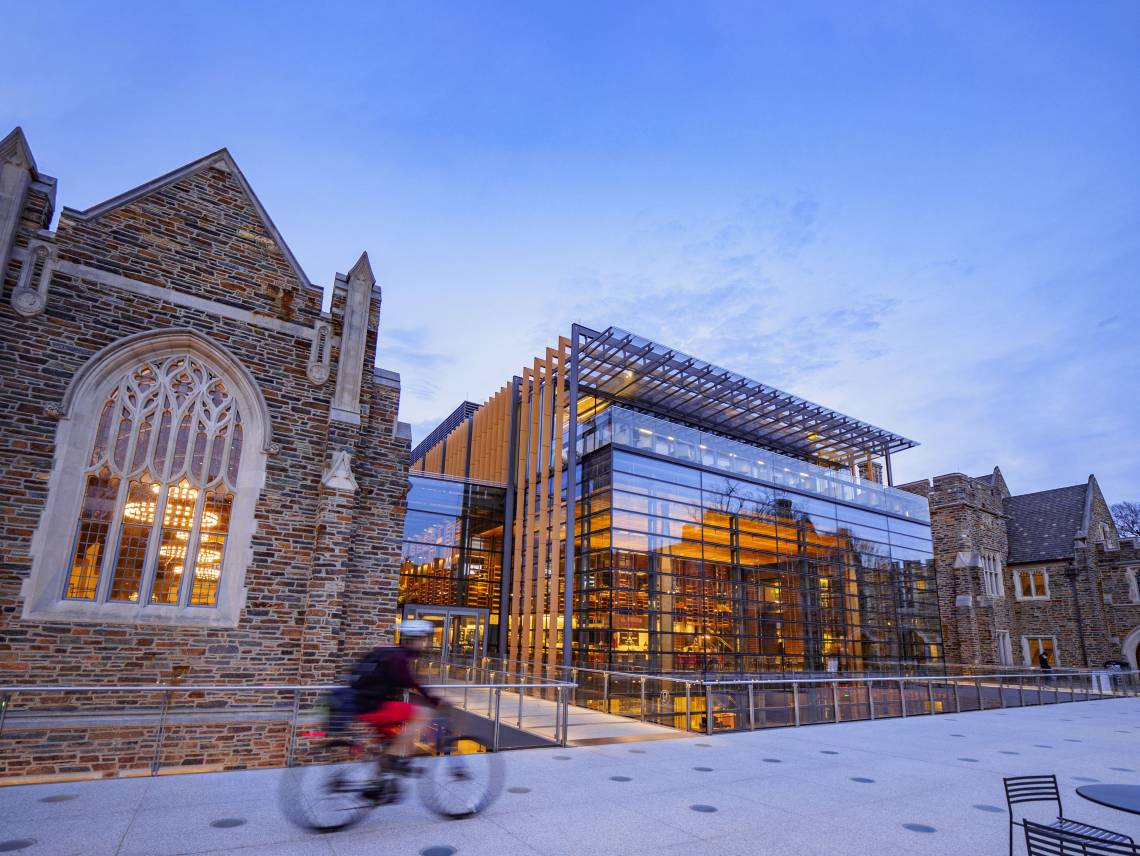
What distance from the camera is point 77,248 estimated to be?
33.4 ft

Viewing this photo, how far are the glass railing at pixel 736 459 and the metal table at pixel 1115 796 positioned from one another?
17750 mm

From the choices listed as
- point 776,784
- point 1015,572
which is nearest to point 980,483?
point 1015,572

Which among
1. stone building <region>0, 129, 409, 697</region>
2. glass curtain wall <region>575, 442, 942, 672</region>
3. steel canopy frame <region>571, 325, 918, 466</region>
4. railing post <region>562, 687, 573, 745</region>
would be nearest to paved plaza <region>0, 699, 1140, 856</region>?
railing post <region>562, 687, 573, 745</region>

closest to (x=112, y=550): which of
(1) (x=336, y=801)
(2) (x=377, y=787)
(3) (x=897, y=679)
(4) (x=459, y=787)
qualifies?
(1) (x=336, y=801)

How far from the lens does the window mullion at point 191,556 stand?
33.0 feet

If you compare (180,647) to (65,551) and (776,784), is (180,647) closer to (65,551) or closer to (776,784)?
(65,551)

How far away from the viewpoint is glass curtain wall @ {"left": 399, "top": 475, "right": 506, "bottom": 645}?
25.0 metres

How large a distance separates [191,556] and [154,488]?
1226mm

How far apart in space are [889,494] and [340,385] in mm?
28184

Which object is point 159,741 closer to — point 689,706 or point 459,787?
point 459,787

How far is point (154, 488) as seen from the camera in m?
10.2

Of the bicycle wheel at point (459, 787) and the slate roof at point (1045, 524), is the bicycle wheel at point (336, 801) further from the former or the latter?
the slate roof at point (1045, 524)

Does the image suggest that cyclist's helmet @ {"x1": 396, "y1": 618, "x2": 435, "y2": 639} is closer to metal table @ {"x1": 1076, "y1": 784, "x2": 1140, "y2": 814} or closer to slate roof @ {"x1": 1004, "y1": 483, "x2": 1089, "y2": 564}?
metal table @ {"x1": 1076, "y1": 784, "x2": 1140, "y2": 814}

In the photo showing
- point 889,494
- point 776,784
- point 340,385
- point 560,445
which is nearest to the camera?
point 776,784
